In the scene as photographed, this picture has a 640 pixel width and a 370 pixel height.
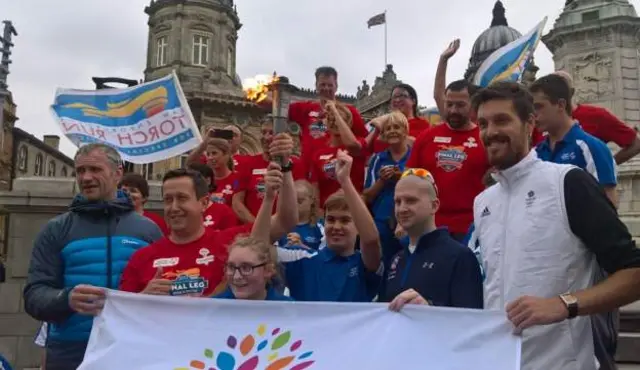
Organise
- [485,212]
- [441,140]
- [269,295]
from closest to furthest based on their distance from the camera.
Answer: [485,212] < [269,295] < [441,140]

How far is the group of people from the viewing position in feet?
9.56

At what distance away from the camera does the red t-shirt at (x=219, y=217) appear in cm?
606

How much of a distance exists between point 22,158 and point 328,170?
53.7 m

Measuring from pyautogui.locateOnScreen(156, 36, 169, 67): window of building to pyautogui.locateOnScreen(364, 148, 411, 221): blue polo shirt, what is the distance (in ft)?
127

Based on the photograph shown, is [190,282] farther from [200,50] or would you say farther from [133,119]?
[200,50]

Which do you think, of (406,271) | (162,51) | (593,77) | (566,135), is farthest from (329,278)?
(162,51)

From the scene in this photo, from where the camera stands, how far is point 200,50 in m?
43.0

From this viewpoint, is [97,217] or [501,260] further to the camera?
[97,217]

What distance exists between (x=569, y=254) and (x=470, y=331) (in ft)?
2.02

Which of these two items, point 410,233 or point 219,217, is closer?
point 410,233

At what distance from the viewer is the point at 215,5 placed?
44.1m

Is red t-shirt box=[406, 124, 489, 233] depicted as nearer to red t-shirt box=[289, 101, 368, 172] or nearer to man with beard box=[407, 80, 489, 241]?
man with beard box=[407, 80, 489, 241]

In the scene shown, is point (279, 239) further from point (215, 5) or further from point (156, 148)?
point (215, 5)

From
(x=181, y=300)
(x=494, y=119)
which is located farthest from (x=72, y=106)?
(x=494, y=119)
